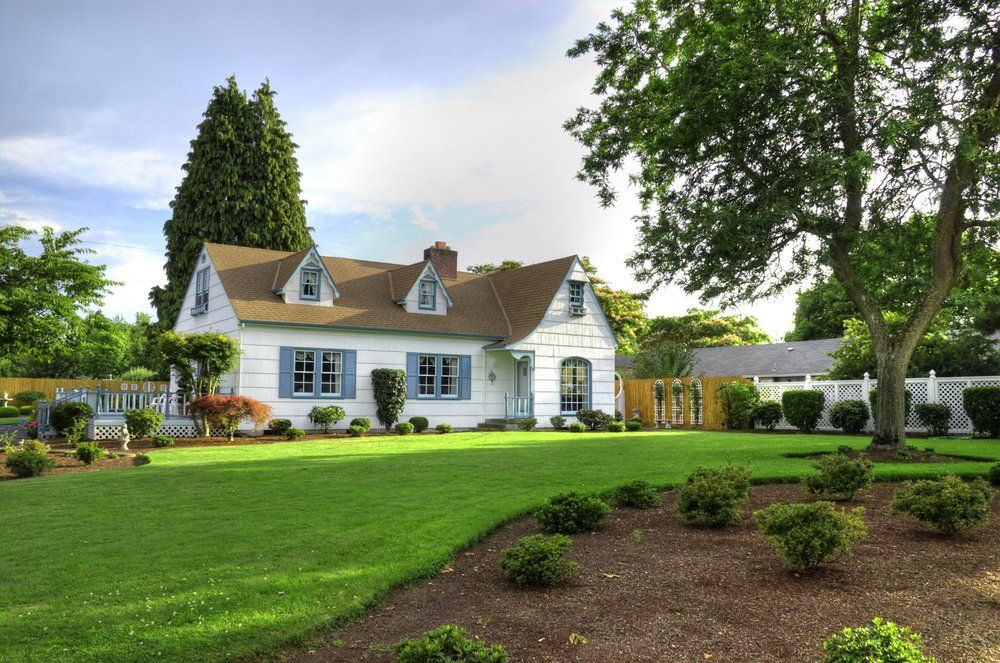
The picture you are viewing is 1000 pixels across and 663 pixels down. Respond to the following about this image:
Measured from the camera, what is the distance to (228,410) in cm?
1833

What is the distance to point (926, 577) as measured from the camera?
5219 millimetres

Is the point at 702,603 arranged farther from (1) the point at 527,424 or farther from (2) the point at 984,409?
(1) the point at 527,424

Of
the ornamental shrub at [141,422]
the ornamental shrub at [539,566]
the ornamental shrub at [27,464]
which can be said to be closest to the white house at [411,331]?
the ornamental shrub at [141,422]

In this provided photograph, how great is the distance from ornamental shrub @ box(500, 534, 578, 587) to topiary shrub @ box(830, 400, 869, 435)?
1897cm

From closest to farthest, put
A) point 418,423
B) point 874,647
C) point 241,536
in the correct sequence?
1. point 874,647
2. point 241,536
3. point 418,423

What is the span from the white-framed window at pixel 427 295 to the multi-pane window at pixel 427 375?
5.91 ft

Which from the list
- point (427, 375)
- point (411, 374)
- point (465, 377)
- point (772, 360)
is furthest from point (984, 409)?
point (772, 360)

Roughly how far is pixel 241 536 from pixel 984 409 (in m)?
19.7

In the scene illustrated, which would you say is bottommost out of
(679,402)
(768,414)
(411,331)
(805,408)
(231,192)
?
(768,414)

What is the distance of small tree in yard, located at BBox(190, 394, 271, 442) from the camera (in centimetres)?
1828

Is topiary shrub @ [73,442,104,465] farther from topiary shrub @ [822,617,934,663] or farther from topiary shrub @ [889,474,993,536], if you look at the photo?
topiary shrub @ [822,617,934,663]

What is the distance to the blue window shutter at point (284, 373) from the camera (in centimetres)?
2073

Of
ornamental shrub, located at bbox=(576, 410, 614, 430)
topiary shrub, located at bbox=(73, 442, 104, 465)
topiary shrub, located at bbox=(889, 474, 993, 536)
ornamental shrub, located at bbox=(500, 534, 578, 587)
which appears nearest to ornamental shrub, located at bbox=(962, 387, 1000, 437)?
ornamental shrub, located at bbox=(576, 410, 614, 430)

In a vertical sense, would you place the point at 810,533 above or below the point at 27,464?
above
